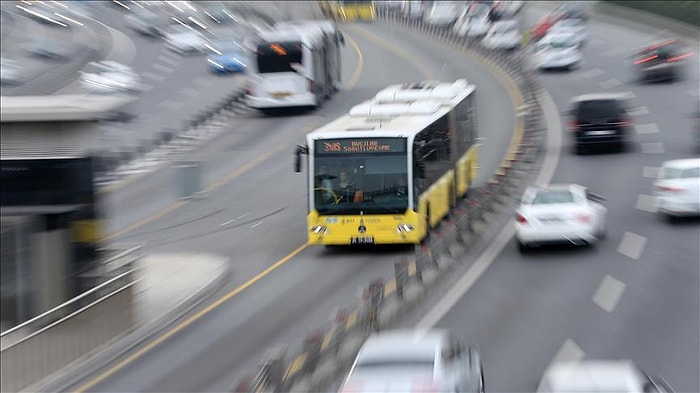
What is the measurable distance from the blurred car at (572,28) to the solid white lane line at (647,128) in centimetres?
1875

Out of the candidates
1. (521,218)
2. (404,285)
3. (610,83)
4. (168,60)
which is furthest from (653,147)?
(168,60)

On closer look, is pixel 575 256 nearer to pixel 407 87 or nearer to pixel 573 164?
pixel 407 87

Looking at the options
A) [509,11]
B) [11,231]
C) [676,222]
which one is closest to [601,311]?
[676,222]

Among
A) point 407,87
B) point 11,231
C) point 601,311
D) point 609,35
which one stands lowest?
point 601,311

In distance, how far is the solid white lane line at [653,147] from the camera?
38891 millimetres

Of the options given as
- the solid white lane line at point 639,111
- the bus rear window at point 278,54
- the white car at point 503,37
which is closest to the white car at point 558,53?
the white car at point 503,37

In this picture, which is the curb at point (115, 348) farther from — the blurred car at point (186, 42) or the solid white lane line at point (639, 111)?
the blurred car at point (186, 42)

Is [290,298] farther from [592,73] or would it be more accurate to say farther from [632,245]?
[592,73]

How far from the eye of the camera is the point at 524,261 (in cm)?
2548

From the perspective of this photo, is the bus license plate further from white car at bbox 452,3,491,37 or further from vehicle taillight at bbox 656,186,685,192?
white car at bbox 452,3,491,37

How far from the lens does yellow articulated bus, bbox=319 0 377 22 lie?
92062 mm

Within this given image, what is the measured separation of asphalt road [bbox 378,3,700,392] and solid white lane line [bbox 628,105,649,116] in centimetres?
1116

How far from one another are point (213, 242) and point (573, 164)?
13524mm

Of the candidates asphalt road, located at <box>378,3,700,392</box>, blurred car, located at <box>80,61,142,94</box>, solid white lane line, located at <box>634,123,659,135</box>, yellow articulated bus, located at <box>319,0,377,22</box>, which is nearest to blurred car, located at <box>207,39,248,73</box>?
blurred car, located at <box>80,61,142,94</box>
